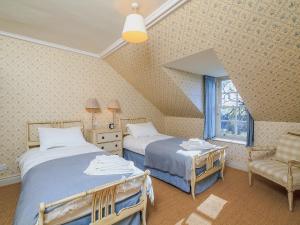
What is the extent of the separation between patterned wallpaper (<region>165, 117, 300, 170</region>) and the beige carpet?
0.69 m

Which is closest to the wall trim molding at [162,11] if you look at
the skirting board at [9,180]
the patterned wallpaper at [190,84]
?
the patterned wallpaper at [190,84]

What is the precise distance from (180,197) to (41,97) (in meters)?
2.86

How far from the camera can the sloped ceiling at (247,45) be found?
5.55 ft

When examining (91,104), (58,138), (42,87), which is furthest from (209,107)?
(42,87)

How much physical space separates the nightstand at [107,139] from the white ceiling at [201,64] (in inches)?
68.5

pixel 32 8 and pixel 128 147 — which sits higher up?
pixel 32 8

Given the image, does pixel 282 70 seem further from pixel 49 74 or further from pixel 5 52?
pixel 5 52

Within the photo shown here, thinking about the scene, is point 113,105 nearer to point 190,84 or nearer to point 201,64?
point 190,84

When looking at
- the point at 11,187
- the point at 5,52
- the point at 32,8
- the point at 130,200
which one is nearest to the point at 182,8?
the point at 32,8

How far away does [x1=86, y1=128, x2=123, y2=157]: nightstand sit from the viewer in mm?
3166

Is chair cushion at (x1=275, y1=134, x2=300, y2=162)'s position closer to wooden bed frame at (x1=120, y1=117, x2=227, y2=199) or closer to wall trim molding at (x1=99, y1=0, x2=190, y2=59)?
wooden bed frame at (x1=120, y1=117, x2=227, y2=199)

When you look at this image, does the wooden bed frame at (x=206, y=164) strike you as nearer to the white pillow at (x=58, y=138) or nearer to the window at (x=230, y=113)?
the window at (x=230, y=113)

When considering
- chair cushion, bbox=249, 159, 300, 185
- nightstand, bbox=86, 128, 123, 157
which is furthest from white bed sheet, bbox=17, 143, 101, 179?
chair cushion, bbox=249, 159, 300, 185

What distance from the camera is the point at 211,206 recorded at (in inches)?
81.7
